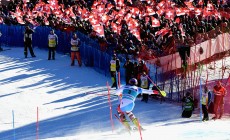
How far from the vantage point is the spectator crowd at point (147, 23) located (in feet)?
75.3

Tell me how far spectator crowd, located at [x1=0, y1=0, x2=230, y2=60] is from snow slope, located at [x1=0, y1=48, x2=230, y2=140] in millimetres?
1740

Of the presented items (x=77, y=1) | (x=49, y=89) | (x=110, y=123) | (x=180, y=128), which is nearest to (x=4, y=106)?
(x=49, y=89)

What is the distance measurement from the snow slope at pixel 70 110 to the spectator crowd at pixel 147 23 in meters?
1.74

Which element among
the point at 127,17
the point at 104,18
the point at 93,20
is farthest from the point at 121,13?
the point at 93,20

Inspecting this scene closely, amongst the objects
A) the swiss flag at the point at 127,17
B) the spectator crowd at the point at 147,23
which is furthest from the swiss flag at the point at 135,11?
the swiss flag at the point at 127,17

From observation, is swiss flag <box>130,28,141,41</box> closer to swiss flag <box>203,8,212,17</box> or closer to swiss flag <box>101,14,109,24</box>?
swiss flag <box>101,14,109,24</box>

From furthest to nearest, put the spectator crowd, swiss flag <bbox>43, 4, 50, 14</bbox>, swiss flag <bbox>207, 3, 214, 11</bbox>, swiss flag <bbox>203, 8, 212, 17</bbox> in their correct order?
1. swiss flag <bbox>43, 4, 50, 14</bbox>
2. swiss flag <bbox>207, 3, 214, 11</bbox>
3. swiss flag <bbox>203, 8, 212, 17</bbox>
4. the spectator crowd

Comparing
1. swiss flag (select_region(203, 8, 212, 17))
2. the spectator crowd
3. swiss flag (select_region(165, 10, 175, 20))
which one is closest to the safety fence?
the spectator crowd

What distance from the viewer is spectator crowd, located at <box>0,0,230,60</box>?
75.3 ft

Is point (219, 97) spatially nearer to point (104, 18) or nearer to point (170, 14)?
point (170, 14)

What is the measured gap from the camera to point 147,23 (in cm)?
2469

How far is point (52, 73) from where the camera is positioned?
78.7 ft

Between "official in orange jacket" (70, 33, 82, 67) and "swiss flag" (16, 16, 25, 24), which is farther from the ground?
"swiss flag" (16, 16, 25, 24)

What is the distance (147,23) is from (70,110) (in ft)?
24.2
